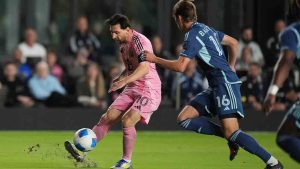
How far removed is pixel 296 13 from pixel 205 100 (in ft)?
9.00

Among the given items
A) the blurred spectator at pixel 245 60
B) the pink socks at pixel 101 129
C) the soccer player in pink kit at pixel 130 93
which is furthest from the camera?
the blurred spectator at pixel 245 60

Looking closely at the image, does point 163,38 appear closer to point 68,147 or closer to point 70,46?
point 70,46

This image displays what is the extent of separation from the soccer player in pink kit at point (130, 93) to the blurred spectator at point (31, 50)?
328 inches

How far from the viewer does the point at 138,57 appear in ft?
38.2

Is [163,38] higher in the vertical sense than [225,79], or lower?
lower

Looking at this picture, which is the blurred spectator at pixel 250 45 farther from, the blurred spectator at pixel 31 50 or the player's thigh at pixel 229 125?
the player's thigh at pixel 229 125

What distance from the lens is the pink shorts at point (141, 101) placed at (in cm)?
1169

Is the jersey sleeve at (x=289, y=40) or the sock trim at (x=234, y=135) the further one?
the sock trim at (x=234, y=135)

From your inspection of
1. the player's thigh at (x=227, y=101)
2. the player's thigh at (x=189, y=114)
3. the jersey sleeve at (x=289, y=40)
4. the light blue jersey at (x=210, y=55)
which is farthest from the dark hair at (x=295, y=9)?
the player's thigh at (x=189, y=114)

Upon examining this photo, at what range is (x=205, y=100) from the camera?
11.1 meters

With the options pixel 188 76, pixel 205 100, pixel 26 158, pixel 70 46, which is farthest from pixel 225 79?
pixel 70 46

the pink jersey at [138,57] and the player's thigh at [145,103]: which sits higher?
the pink jersey at [138,57]

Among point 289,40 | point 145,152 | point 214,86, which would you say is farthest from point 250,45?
point 289,40

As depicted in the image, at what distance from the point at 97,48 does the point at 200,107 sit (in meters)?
10.1
